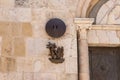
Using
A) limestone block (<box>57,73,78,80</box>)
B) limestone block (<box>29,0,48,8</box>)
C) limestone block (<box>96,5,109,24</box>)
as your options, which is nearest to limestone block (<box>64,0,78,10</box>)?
limestone block (<box>29,0,48,8</box>)

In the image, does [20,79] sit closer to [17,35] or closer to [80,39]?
[17,35]

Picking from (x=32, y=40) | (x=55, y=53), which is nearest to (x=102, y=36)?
(x=55, y=53)

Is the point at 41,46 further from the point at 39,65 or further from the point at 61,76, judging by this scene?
the point at 61,76

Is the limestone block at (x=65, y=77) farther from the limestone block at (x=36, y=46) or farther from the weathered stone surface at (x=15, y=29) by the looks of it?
the weathered stone surface at (x=15, y=29)

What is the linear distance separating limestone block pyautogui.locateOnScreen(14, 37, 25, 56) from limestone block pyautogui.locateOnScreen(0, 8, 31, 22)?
297 millimetres

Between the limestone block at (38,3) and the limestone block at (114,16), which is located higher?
the limestone block at (38,3)

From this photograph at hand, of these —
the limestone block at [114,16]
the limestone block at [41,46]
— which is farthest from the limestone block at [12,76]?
the limestone block at [114,16]

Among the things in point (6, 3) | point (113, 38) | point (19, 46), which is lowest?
point (19, 46)

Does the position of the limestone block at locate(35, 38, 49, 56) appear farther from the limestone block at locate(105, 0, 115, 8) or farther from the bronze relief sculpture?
the limestone block at locate(105, 0, 115, 8)

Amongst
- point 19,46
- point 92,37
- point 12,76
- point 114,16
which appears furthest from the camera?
point 114,16

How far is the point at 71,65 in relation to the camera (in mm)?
5012

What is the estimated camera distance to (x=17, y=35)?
5.04m

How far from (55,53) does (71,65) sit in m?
0.29

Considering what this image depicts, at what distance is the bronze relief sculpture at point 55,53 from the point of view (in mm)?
4961
